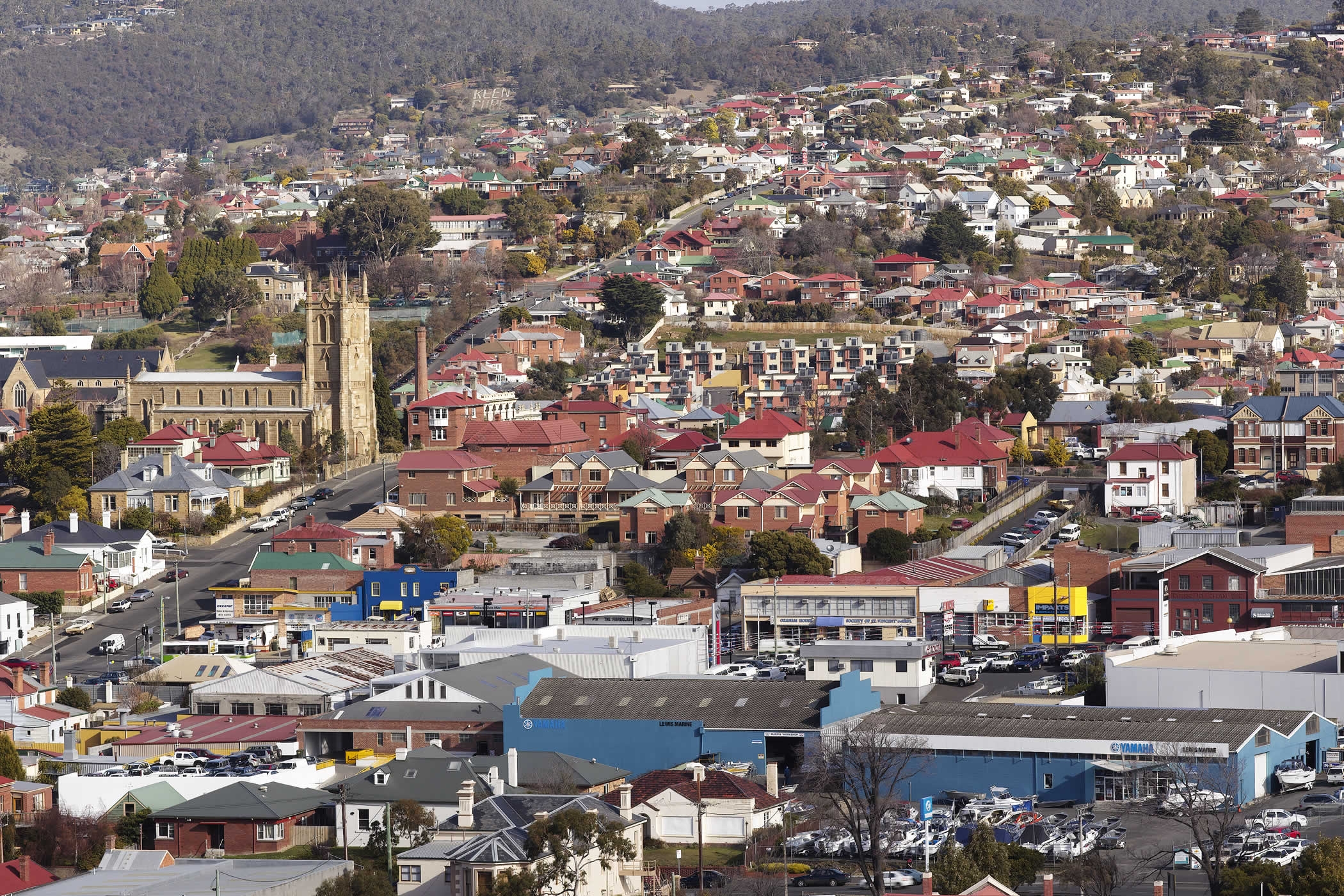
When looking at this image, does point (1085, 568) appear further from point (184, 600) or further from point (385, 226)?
point (385, 226)

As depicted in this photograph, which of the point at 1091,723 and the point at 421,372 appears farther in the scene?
the point at 421,372

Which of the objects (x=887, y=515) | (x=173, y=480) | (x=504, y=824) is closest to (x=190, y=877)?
(x=504, y=824)

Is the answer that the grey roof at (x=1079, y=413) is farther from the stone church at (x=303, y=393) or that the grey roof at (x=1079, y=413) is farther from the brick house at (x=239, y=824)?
the brick house at (x=239, y=824)

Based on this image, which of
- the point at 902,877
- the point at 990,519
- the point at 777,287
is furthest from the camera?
the point at 777,287

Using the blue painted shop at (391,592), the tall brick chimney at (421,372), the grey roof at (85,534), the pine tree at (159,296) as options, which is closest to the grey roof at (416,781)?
the blue painted shop at (391,592)

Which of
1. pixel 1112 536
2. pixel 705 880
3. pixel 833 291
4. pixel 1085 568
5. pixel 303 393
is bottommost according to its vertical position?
pixel 705 880

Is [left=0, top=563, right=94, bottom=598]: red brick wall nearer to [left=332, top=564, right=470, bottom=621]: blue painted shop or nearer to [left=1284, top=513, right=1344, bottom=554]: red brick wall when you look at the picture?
[left=332, top=564, right=470, bottom=621]: blue painted shop

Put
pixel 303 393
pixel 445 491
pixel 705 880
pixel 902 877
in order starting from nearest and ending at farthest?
pixel 902 877 → pixel 705 880 → pixel 445 491 → pixel 303 393
